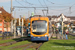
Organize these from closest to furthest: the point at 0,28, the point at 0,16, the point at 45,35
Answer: the point at 45,35
the point at 0,16
the point at 0,28

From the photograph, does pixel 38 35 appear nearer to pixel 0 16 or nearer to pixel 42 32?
pixel 42 32

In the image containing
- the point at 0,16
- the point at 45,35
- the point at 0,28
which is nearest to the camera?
the point at 45,35

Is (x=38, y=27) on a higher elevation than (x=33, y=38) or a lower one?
higher

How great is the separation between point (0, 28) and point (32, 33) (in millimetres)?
52602

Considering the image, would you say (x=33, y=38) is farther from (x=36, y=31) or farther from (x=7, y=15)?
(x=7, y=15)

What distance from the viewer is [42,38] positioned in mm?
21359

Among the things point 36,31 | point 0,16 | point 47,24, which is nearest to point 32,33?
point 36,31

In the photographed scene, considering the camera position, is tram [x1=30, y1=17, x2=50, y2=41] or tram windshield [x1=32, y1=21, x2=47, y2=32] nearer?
tram [x1=30, y1=17, x2=50, y2=41]

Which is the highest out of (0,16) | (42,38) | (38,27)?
(0,16)

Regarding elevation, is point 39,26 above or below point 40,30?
above

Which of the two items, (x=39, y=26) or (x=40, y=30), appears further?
(x=39, y=26)

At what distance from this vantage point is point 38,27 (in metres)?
21.7

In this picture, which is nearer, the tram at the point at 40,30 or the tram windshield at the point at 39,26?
the tram at the point at 40,30

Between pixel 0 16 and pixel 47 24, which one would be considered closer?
pixel 47 24
